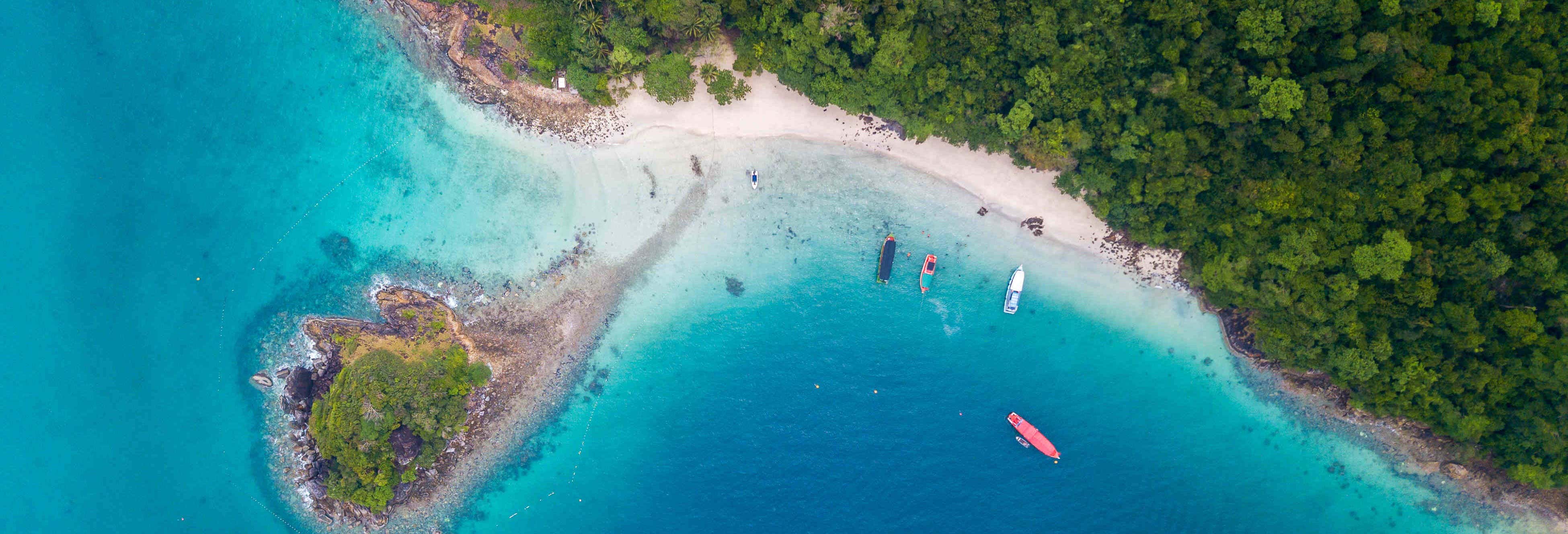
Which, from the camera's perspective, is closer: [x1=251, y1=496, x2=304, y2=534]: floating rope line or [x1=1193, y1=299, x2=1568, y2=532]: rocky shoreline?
[x1=1193, y1=299, x2=1568, y2=532]: rocky shoreline

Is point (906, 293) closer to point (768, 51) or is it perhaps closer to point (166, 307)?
point (768, 51)

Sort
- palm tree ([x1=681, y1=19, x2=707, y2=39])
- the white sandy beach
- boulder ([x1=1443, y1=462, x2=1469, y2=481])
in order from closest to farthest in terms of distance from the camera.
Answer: palm tree ([x1=681, y1=19, x2=707, y2=39]) → boulder ([x1=1443, y1=462, x2=1469, y2=481]) → the white sandy beach

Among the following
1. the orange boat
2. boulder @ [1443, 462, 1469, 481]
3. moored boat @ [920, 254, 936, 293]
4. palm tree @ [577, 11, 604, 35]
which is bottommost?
the orange boat

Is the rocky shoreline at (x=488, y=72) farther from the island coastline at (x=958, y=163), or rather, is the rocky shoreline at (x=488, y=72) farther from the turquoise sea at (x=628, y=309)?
the turquoise sea at (x=628, y=309)

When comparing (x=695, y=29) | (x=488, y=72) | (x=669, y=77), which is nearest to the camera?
(x=695, y=29)

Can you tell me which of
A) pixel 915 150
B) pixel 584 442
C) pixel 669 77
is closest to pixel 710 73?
pixel 669 77

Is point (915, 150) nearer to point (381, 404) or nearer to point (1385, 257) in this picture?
point (1385, 257)

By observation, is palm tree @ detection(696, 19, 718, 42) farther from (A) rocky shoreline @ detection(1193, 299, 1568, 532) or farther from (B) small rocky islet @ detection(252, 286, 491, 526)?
(A) rocky shoreline @ detection(1193, 299, 1568, 532)

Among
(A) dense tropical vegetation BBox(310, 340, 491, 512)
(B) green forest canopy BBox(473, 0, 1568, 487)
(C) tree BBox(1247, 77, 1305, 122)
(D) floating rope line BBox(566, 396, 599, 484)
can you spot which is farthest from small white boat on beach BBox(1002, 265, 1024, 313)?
(A) dense tropical vegetation BBox(310, 340, 491, 512)
